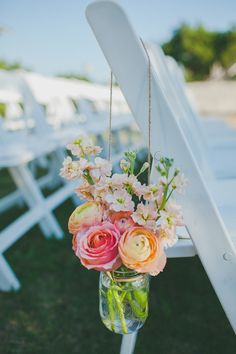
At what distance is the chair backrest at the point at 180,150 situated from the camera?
94 centimetres

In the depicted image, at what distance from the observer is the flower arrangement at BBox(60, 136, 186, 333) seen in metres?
0.86

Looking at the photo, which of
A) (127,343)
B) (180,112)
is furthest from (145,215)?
(180,112)

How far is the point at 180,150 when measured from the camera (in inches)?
37.8

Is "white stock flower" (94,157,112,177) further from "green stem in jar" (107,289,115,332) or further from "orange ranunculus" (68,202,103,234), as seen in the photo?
"green stem in jar" (107,289,115,332)

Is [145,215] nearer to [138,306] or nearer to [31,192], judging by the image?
[138,306]

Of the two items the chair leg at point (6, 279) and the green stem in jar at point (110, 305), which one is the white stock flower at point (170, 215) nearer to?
the green stem in jar at point (110, 305)

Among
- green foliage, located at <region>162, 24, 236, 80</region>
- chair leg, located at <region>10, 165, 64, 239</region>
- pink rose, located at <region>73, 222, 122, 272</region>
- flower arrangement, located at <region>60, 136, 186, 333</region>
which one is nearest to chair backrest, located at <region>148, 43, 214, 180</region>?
flower arrangement, located at <region>60, 136, 186, 333</region>

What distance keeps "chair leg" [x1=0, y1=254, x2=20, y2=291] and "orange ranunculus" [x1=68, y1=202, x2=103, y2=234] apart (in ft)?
3.59

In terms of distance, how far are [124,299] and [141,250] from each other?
18cm

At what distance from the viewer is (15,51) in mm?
11734

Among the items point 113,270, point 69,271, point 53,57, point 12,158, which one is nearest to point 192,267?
point 69,271

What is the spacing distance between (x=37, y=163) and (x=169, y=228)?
173 inches

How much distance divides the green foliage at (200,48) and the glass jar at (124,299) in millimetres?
42483

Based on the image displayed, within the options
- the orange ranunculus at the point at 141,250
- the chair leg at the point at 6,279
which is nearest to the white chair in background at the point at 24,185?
the chair leg at the point at 6,279
